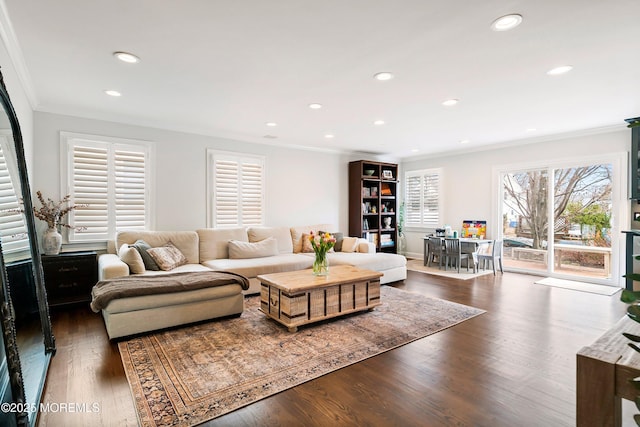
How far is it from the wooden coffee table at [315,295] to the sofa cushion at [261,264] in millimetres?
840

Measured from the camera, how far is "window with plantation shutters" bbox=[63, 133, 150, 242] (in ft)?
14.1

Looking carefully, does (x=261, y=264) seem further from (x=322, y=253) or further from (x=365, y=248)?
(x=365, y=248)

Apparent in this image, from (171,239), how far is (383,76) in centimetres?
360

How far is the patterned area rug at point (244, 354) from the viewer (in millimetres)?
2115

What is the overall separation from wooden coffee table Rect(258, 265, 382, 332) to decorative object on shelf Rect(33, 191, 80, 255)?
8.42 feet

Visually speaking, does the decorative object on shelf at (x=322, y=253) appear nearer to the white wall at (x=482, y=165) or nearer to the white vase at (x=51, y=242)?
the white vase at (x=51, y=242)

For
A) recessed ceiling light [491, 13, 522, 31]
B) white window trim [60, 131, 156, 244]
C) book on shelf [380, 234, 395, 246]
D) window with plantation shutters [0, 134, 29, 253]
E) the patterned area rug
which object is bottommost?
the patterned area rug

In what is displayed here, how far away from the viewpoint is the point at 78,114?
14.2ft

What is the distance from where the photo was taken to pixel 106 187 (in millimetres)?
4520

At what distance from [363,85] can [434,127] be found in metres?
2.16

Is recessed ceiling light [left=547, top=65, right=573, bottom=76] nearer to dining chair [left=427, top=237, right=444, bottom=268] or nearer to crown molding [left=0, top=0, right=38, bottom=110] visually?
dining chair [left=427, top=237, right=444, bottom=268]

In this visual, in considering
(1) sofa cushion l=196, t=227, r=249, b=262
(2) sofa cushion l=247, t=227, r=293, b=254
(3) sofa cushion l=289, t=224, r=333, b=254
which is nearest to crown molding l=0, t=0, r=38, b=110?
(1) sofa cushion l=196, t=227, r=249, b=262

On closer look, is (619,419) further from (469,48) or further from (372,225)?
(372,225)

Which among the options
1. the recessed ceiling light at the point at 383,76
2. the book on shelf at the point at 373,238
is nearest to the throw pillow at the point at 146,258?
the recessed ceiling light at the point at 383,76
